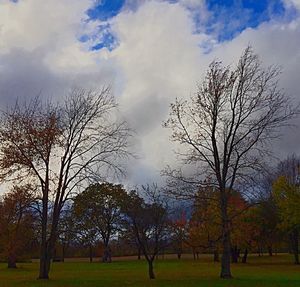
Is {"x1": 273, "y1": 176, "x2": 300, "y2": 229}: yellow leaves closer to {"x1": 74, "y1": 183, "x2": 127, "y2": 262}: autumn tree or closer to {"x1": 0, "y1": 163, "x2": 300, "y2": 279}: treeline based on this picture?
{"x1": 0, "y1": 163, "x2": 300, "y2": 279}: treeline

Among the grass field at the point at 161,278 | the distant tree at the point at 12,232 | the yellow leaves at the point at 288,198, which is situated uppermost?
the yellow leaves at the point at 288,198

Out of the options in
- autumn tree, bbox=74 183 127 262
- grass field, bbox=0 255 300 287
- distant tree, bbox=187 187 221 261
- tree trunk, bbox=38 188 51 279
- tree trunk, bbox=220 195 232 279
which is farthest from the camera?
autumn tree, bbox=74 183 127 262

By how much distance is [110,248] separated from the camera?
3519 inches

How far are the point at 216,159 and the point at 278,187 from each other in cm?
2751

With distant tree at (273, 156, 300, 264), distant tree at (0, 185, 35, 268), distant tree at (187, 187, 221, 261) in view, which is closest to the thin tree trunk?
distant tree at (187, 187, 221, 261)

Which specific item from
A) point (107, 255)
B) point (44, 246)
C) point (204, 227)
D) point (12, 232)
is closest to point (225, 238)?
point (44, 246)

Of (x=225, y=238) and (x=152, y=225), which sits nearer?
(x=225, y=238)

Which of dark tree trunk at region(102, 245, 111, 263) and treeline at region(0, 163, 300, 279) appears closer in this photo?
treeline at region(0, 163, 300, 279)

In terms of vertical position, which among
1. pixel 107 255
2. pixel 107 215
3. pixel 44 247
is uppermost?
pixel 107 215

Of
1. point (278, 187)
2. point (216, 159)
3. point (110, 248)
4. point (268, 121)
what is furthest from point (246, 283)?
point (110, 248)

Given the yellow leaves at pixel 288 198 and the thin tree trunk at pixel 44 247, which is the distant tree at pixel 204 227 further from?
the thin tree trunk at pixel 44 247

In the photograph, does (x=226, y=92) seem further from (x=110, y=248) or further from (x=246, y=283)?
(x=110, y=248)

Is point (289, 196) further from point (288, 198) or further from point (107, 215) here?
point (107, 215)

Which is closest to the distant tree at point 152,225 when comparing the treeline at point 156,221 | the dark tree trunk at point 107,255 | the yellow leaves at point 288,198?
the treeline at point 156,221
